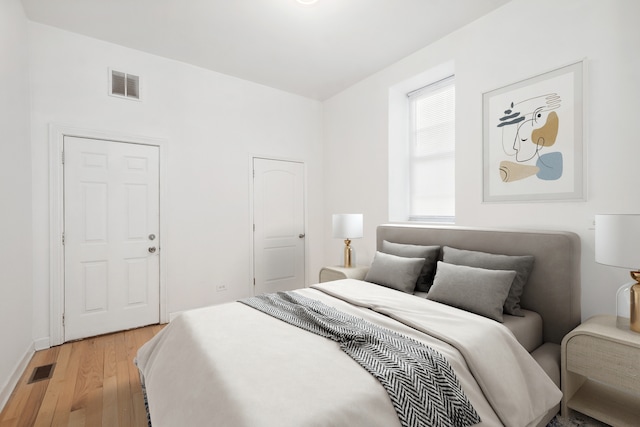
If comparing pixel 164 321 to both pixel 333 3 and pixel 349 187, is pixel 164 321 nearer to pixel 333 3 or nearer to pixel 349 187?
pixel 349 187

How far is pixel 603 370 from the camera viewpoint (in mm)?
1630

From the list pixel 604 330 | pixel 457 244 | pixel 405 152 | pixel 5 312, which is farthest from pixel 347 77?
pixel 5 312

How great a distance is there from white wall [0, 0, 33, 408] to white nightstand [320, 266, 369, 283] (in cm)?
263

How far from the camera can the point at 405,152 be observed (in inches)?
147

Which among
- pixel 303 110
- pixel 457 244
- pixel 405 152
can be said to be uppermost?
pixel 303 110

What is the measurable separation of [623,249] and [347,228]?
230 cm

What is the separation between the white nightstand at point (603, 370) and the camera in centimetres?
156

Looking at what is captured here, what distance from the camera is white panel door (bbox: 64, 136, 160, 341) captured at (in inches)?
116

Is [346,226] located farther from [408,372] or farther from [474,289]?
[408,372]

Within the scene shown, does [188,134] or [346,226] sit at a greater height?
[188,134]

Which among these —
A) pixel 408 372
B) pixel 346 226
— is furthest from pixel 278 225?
pixel 408 372

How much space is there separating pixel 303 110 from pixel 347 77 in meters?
0.89

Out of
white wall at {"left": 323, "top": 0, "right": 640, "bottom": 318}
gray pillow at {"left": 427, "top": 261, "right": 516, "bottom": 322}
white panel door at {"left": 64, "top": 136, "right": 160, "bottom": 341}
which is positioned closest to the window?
white wall at {"left": 323, "top": 0, "right": 640, "bottom": 318}

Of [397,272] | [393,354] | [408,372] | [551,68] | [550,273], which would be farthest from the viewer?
[397,272]
